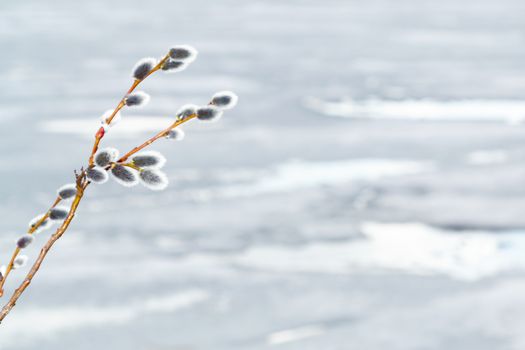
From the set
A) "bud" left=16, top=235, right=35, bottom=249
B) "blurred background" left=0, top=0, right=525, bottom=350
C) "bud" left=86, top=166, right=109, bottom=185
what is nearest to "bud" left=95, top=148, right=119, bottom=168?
"bud" left=86, top=166, right=109, bottom=185

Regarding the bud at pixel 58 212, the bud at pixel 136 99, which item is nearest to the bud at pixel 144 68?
the bud at pixel 136 99

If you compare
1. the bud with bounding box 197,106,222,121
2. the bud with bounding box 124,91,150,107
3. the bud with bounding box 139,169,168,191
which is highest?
the bud with bounding box 124,91,150,107

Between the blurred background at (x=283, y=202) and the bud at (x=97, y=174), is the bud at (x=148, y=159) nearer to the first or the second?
the bud at (x=97, y=174)

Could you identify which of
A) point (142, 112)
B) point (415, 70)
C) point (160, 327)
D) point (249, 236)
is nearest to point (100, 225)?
point (249, 236)

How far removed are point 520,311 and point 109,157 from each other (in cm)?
280

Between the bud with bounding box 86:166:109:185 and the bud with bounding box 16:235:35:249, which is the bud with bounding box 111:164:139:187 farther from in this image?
the bud with bounding box 16:235:35:249

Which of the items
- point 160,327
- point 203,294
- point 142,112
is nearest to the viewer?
point 160,327

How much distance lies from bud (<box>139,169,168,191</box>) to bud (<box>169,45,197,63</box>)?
0.10m

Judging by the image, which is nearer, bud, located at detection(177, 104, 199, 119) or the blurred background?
bud, located at detection(177, 104, 199, 119)

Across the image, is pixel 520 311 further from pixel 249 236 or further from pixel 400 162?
pixel 400 162

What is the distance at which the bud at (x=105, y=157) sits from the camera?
0.84m

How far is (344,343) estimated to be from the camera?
10.2ft

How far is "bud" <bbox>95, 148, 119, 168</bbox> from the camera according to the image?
0.84 meters

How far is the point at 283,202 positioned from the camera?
4.90 meters
